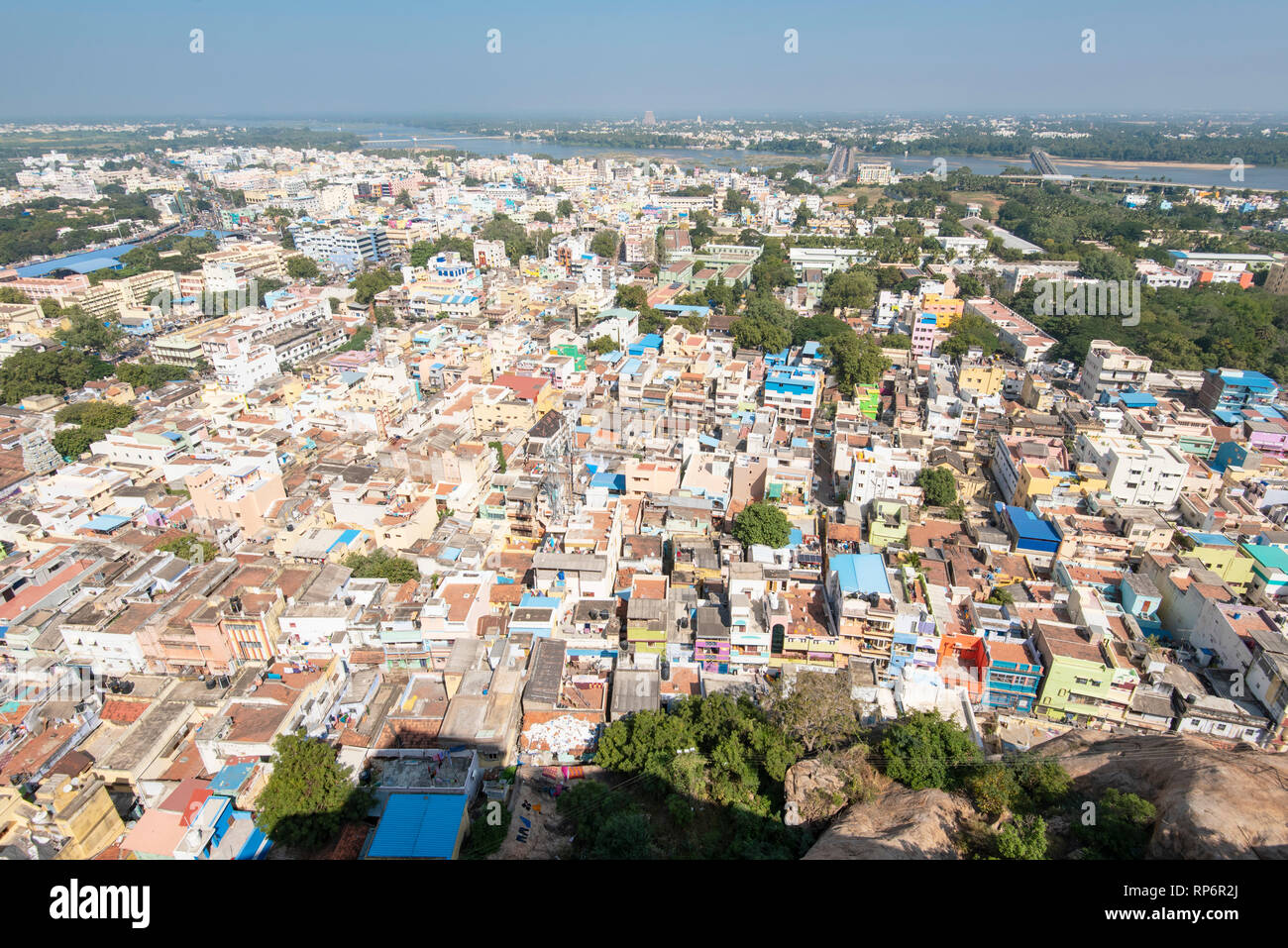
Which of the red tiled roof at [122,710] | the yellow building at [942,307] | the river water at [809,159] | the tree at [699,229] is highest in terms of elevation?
the river water at [809,159]

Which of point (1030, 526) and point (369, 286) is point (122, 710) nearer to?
point (1030, 526)

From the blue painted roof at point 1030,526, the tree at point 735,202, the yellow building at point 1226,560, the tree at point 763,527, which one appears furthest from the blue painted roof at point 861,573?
the tree at point 735,202

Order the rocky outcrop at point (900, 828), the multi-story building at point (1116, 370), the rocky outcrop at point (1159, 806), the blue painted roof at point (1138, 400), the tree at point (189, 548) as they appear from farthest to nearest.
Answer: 1. the multi-story building at point (1116, 370)
2. the blue painted roof at point (1138, 400)
3. the tree at point (189, 548)
4. the rocky outcrop at point (900, 828)
5. the rocky outcrop at point (1159, 806)

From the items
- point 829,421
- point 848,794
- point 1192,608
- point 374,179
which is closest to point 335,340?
point 829,421

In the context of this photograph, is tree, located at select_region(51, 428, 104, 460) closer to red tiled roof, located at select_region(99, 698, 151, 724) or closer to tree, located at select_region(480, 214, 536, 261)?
red tiled roof, located at select_region(99, 698, 151, 724)

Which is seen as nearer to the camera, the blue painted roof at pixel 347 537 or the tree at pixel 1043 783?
the tree at pixel 1043 783

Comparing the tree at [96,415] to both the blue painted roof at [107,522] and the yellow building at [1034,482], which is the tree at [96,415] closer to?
the blue painted roof at [107,522]

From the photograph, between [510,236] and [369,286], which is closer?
[369,286]

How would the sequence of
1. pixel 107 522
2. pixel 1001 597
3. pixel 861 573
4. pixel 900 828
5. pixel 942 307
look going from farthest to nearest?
pixel 942 307 → pixel 107 522 → pixel 1001 597 → pixel 861 573 → pixel 900 828

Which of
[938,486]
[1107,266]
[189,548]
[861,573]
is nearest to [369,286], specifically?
[189,548]
